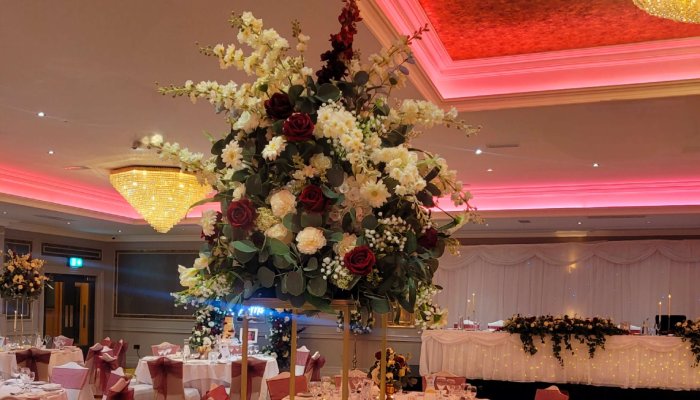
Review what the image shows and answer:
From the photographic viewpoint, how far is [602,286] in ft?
42.3

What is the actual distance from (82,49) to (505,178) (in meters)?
6.83

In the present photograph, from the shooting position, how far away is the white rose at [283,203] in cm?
178

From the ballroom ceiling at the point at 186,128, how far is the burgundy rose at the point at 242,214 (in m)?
2.62

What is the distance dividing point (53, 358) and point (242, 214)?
33.5 feet

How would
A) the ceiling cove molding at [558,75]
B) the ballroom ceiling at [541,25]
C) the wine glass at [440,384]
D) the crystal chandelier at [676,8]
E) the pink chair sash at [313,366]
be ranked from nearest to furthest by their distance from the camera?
the crystal chandelier at [676,8] → the ballroom ceiling at [541,25] → the ceiling cove molding at [558,75] → the wine glass at [440,384] → the pink chair sash at [313,366]

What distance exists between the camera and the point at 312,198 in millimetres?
1749

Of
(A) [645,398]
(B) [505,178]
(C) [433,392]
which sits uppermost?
(B) [505,178]

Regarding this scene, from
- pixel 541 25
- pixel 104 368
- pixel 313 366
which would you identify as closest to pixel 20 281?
pixel 104 368

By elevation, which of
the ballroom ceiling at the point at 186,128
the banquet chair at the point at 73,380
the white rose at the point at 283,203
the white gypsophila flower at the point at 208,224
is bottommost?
the banquet chair at the point at 73,380

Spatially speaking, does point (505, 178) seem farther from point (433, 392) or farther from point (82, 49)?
point (82, 49)

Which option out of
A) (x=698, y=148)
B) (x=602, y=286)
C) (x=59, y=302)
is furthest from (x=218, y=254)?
(x=59, y=302)

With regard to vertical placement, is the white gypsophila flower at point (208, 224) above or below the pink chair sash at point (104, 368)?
above

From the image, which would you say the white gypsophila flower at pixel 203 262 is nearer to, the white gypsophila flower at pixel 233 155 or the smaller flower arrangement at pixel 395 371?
the white gypsophila flower at pixel 233 155

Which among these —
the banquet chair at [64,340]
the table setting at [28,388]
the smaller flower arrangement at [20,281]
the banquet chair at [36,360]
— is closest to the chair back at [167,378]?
the table setting at [28,388]
